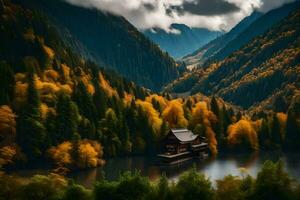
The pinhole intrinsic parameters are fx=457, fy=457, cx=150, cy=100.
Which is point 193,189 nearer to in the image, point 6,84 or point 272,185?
point 272,185

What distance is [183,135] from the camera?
511 feet

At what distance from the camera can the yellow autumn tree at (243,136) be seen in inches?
6865

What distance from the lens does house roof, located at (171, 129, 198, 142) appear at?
15200cm

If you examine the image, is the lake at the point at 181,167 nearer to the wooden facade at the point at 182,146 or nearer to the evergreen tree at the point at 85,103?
the wooden facade at the point at 182,146

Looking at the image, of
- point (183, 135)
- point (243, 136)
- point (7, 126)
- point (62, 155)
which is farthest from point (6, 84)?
point (243, 136)

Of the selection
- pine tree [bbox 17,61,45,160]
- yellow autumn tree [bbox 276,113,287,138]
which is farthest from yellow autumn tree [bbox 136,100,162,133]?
yellow autumn tree [bbox 276,113,287,138]

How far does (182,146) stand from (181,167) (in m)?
18.5

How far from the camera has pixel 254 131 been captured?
589 feet

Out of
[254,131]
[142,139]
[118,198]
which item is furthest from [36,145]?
[254,131]

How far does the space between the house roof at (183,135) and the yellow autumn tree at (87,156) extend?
27825mm

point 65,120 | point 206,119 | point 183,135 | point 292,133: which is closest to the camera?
point 65,120

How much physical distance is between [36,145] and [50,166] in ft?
26.9

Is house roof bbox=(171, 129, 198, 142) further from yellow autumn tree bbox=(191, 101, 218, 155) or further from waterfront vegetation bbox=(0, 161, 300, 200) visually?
waterfront vegetation bbox=(0, 161, 300, 200)

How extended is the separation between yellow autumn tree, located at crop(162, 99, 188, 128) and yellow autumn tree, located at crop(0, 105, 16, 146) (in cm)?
6900
